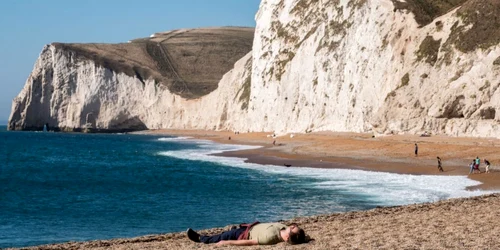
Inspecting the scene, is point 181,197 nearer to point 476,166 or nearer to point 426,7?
point 476,166

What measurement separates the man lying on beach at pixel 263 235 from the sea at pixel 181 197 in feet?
17.7

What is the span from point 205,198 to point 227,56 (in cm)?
12883

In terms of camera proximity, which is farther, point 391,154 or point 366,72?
point 366,72

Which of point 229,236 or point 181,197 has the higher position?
point 229,236

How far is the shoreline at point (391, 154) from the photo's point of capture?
30172 mm

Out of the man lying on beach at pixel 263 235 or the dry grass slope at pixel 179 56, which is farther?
the dry grass slope at pixel 179 56

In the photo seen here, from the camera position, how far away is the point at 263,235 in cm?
1103

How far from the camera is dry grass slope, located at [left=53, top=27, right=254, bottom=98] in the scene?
122125 mm

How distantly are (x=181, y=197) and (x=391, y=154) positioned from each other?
1702cm

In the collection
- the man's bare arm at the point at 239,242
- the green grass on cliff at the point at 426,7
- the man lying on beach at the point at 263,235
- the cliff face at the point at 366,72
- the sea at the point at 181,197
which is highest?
the green grass on cliff at the point at 426,7

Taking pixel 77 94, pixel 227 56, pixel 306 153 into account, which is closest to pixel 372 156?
pixel 306 153

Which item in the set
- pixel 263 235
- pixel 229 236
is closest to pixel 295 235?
pixel 263 235

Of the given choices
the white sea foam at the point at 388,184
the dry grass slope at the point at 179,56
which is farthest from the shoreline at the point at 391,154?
the dry grass slope at the point at 179,56

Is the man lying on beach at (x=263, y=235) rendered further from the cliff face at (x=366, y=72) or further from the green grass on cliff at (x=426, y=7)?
the green grass on cliff at (x=426, y=7)
